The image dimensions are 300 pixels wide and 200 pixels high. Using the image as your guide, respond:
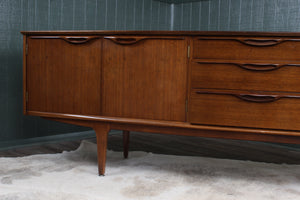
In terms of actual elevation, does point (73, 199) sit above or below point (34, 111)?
below

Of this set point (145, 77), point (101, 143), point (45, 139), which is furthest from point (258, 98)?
point (45, 139)

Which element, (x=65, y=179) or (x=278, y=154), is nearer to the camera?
(x=65, y=179)

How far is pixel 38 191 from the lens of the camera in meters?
1.98

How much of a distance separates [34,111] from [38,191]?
2.09 feet

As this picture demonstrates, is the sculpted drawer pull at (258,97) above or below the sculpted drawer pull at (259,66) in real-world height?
below

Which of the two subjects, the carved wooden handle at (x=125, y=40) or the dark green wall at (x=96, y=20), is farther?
the dark green wall at (x=96, y=20)

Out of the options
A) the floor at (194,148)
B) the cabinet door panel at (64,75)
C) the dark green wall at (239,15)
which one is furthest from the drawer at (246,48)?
the dark green wall at (239,15)

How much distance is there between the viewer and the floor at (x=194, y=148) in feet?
9.80

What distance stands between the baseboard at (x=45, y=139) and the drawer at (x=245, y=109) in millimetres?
1793

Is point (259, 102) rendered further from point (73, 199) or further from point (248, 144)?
point (248, 144)

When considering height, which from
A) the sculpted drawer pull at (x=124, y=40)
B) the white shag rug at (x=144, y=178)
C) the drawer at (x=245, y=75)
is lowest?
the white shag rug at (x=144, y=178)

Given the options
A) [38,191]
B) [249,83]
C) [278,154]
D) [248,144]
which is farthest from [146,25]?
[38,191]

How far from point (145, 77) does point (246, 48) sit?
63 centimetres

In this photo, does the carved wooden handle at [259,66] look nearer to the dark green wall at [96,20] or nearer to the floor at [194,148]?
the floor at [194,148]
